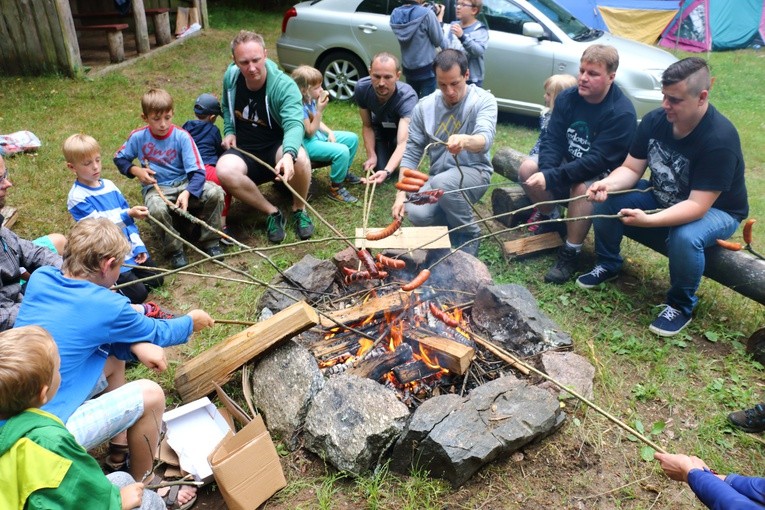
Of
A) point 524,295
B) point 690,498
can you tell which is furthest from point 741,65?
point 690,498

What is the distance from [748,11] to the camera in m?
13.0

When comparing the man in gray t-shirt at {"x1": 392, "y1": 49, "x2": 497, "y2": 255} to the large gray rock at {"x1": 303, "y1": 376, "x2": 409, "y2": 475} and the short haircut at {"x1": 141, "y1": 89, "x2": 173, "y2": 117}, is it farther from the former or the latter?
the short haircut at {"x1": 141, "y1": 89, "x2": 173, "y2": 117}

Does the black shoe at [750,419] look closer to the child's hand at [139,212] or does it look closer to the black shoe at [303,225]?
the black shoe at [303,225]

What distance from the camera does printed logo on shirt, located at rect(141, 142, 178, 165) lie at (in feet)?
14.2

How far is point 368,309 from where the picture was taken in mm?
3453

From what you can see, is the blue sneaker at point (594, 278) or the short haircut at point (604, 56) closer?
the short haircut at point (604, 56)

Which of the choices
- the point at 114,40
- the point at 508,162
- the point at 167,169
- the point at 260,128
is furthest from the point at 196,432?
the point at 114,40

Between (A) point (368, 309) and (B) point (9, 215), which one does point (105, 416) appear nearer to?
(A) point (368, 309)

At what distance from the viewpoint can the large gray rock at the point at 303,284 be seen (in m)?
3.63

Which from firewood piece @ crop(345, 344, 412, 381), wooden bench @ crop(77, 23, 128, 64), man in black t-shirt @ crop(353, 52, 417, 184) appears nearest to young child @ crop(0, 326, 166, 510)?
firewood piece @ crop(345, 344, 412, 381)

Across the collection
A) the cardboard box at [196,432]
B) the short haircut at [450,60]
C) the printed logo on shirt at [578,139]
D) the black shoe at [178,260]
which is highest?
the short haircut at [450,60]

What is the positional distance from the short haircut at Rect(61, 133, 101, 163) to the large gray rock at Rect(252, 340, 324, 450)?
6.29ft

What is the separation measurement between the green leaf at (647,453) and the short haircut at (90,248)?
111 inches

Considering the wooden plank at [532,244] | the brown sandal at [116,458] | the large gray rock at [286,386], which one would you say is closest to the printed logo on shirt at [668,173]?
the wooden plank at [532,244]
